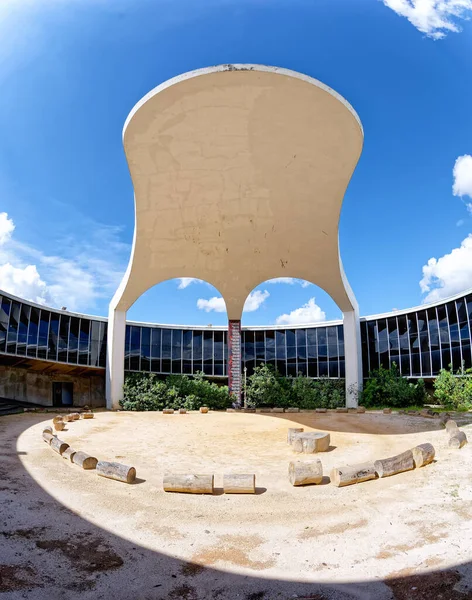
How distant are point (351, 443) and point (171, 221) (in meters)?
12.7

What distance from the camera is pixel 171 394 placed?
2109 centimetres

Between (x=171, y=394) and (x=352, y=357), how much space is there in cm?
972

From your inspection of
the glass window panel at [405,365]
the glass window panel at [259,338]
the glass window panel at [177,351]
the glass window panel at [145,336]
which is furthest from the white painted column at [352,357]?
the glass window panel at [145,336]

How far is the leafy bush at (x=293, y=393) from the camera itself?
902 inches

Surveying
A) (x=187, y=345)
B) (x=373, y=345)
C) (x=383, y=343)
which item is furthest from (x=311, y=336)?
(x=187, y=345)

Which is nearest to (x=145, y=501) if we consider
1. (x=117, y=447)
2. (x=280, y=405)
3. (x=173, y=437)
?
(x=117, y=447)

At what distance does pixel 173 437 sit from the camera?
11.6 meters

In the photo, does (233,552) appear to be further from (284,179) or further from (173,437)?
(284,179)

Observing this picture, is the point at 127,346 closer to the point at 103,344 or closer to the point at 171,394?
the point at 103,344

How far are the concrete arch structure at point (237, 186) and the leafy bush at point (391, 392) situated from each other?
1.17 m

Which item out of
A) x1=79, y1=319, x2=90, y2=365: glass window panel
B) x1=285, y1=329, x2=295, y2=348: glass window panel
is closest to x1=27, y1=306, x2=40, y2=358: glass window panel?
x1=79, y1=319, x2=90, y2=365: glass window panel

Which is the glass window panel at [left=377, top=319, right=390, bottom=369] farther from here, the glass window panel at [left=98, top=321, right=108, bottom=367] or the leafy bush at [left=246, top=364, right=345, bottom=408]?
the glass window panel at [left=98, top=321, right=108, bottom=367]

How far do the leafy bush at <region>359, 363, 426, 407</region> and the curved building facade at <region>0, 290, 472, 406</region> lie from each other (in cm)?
217

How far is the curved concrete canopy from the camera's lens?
13492 millimetres
